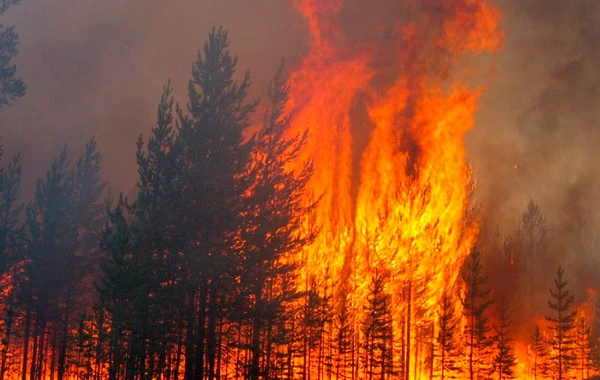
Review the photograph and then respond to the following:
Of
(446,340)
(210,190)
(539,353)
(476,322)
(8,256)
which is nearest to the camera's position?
(210,190)

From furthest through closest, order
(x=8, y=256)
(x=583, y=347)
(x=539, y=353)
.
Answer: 1. (x=539, y=353)
2. (x=583, y=347)
3. (x=8, y=256)

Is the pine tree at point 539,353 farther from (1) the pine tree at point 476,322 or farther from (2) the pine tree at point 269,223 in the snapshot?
(2) the pine tree at point 269,223

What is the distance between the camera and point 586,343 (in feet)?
245

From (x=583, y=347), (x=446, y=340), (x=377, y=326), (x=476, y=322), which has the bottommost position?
(x=583, y=347)

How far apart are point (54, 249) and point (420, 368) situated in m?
38.5

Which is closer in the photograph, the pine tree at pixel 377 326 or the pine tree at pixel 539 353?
the pine tree at pixel 377 326

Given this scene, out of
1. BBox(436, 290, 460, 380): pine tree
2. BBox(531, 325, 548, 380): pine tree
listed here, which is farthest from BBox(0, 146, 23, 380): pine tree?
BBox(531, 325, 548, 380): pine tree

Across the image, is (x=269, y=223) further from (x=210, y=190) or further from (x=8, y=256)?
(x=8, y=256)

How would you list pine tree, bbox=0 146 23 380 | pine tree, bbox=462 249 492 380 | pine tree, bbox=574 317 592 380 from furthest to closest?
1. pine tree, bbox=574 317 592 380
2. pine tree, bbox=462 249 492 380
3. pine tree, bbox=0 146 23 380

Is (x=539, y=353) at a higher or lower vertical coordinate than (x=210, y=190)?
lower

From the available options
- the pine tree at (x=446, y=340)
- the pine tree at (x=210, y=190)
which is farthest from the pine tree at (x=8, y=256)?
the pine tree at (x=446, y=340)

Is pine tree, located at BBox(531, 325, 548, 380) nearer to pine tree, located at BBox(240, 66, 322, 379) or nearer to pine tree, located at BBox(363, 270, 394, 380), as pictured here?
pine tree, located at BBox(363, 270, 394, 380)

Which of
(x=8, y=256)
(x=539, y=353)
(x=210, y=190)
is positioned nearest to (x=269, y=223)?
(x=210, y=190)

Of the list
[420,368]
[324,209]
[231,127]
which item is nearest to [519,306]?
[420,368]
